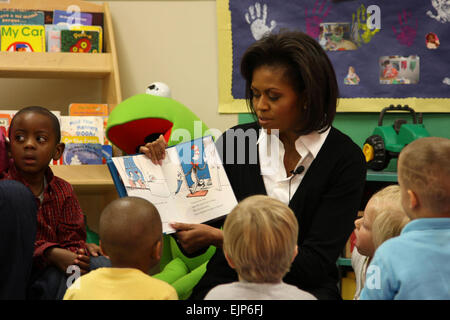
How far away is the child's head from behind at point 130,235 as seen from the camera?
1.25 m

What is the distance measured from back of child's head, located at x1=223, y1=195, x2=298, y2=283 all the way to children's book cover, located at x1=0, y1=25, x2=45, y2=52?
1645 millimetres

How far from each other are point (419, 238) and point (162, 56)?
192 centimetres

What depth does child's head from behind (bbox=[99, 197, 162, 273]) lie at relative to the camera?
4.11 feet

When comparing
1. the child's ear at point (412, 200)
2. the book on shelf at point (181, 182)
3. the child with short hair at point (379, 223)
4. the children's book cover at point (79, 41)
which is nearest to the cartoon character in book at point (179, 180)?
the book on shelf at point (181, 182)

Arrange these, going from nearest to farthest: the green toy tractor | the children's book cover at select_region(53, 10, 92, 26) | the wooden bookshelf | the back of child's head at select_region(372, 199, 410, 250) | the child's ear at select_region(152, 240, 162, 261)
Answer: the child's ear at select_region(152, 240, 162, 261), the back of child's head at select_region(372, 199, 410, 250), the wooden bookshelf, the green toy tractor, the children's book cover at select_region(53, 10, 92, 26)

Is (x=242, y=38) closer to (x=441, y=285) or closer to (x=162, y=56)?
(x=162, y=56)

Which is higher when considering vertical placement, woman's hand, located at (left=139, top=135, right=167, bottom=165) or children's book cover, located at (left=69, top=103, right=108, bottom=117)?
children's book cover, located at (left=69, top=103, right=108, bottom=117)

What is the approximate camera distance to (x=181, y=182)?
1.67 metres

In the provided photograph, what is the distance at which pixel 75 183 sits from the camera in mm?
2289

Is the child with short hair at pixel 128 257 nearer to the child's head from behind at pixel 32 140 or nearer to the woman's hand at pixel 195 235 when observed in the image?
the woman's hand at pixel 195 235

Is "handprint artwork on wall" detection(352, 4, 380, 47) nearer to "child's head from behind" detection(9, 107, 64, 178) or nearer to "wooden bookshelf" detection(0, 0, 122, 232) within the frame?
"wooden bookshelf" detection(0, 0, 122, 232)

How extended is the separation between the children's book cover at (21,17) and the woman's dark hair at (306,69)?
4.33ft

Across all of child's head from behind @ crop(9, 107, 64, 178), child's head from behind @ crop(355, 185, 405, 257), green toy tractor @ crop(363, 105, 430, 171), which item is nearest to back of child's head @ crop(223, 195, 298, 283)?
child's head from behind @ crop(355, 185, 405, 257)
